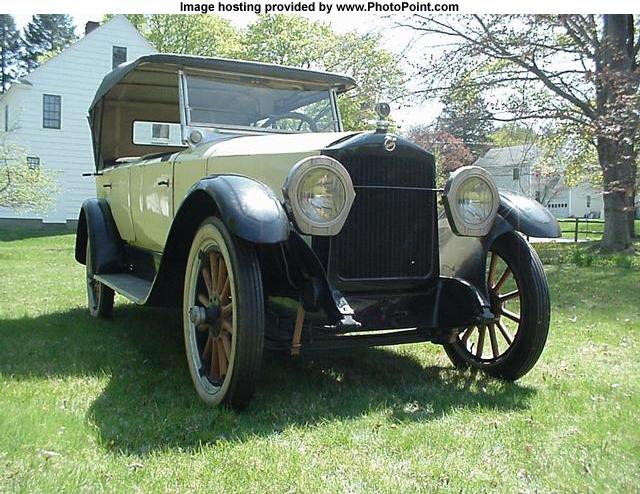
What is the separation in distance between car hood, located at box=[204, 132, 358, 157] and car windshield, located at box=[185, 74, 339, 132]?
0.54 metres

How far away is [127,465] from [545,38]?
42.9 feet

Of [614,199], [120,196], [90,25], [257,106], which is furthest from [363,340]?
[90,25]

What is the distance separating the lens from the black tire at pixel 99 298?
5895 millimetres

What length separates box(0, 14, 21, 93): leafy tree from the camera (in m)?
47.4

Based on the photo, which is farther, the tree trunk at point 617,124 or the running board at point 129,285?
the tree trunk at point 617,124

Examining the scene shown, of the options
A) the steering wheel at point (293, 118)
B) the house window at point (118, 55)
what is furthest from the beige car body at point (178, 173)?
the house window at point (118, 55)

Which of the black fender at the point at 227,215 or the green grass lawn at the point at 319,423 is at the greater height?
the black fender at the point at 227,215

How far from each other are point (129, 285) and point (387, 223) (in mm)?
2232

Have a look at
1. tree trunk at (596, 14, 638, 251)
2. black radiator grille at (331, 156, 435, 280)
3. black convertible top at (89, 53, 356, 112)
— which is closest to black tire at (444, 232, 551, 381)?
black radiator grille at (331, 156, 435, 280)

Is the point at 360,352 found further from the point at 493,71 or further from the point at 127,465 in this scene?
the point at 493,71

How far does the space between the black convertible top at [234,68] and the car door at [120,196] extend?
0.87 m

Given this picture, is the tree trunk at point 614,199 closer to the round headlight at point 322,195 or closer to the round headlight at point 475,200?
the round headlight at point 475,200

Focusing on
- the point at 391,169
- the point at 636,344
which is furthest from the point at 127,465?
the point at 636,344

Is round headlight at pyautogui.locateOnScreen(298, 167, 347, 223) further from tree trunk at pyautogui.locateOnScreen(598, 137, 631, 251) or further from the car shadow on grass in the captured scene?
tree trunk at pyautogui.locateOnScreen(598, 137, 631, 251)
